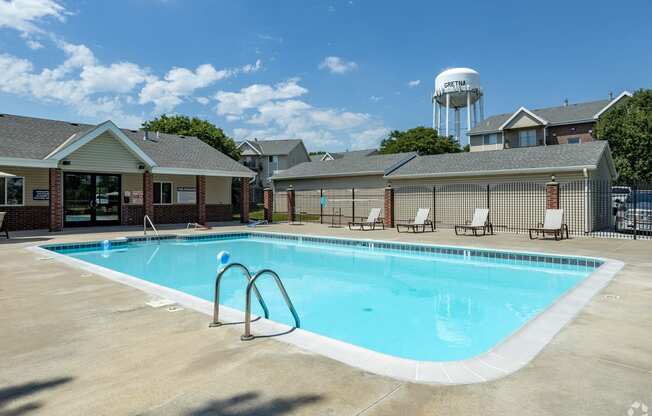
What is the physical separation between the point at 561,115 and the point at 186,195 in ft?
107

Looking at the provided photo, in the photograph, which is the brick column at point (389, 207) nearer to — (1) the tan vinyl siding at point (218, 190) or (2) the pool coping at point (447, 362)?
(1) the tan vinyl siding at point (218, 190)

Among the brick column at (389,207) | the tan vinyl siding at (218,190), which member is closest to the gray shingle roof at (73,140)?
the tan vinyl siding at (218,190)

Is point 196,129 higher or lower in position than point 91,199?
higher

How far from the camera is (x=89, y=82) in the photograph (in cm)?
2056

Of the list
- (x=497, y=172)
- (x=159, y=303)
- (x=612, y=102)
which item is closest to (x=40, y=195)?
(x=159, y=303)

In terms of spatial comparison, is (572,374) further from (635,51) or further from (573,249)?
(635,51)

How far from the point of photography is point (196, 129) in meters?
34.9

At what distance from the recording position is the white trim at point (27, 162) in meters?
14.3

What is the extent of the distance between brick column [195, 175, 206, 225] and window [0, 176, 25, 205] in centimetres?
697

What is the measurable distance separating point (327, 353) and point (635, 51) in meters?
25.7

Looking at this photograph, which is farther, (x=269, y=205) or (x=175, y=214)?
(x=269, y=205)

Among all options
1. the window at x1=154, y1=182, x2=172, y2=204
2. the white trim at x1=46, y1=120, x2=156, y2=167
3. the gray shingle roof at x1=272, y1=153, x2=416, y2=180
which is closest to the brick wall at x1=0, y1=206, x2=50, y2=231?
the white trim at x1=46, y1=120, x2=156, y2=167

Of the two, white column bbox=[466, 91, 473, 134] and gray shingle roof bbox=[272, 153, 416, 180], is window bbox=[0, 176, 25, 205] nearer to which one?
gray shingle roof bbox=[272, 153, 416, 180]

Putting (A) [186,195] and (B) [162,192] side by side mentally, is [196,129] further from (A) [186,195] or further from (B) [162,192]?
(B) [162,192]
